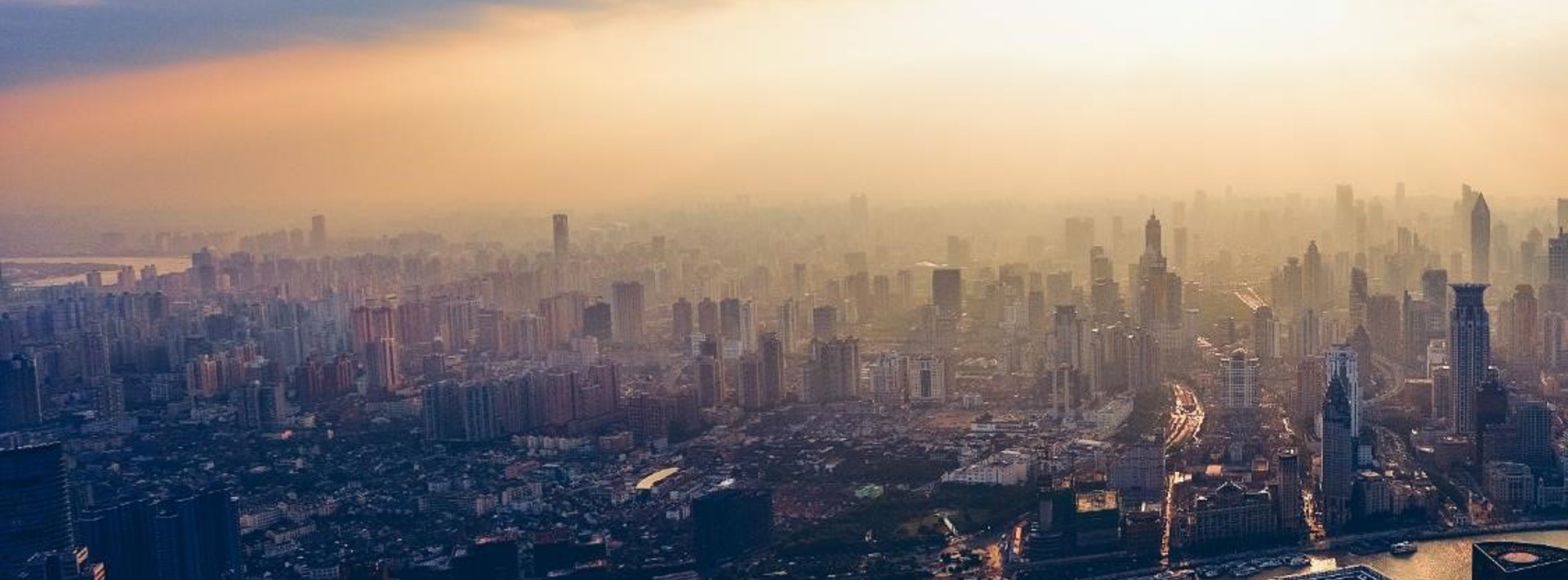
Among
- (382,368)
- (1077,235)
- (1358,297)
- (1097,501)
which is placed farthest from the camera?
(1077,235)

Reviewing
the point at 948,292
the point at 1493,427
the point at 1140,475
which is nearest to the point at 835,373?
the point at 948,292

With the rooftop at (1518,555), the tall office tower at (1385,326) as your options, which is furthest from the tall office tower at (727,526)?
the tall office tower at (1385,326)

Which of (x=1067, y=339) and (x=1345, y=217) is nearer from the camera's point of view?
(x=1067, y=339)

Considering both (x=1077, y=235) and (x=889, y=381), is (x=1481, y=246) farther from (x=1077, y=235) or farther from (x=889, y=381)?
(x=889, y=381)

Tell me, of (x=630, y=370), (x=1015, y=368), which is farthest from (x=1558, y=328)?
(x=630, y=370)

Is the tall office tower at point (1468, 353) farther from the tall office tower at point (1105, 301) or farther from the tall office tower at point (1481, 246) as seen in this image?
the tall office tower at point (1481, 246)

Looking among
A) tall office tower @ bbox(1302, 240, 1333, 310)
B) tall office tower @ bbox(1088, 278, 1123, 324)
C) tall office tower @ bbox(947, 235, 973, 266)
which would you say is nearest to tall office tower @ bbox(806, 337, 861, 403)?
tall office tower @ bbox(1088, 278, 1123, 324)

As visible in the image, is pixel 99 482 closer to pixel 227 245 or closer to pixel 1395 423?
pixel 227 245
